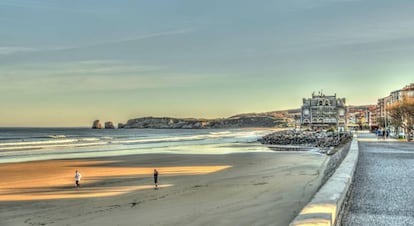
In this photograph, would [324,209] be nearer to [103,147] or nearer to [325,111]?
[103,147]

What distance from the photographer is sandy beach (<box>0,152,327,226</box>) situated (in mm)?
14843

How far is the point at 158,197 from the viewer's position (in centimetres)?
1927

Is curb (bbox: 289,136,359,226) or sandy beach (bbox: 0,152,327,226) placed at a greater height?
curb (bbox: 289,136,359,226)

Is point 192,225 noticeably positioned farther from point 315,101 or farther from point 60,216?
point 315,101

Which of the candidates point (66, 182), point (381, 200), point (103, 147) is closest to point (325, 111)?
point (103, 147)

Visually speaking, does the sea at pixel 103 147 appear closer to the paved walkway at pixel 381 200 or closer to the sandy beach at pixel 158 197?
the sandy beach at pixel 158 197

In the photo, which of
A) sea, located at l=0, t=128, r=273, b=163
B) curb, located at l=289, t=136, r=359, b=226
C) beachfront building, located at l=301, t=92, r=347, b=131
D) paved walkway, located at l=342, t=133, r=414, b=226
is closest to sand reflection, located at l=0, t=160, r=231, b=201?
paved walkway, located at l=342, t=133, r=414, b=226

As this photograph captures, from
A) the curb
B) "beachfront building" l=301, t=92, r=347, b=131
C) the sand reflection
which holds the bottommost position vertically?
the sand reflection

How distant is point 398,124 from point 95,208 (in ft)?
215

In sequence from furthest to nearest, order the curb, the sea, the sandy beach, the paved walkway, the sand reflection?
the sea
the sand reflection
the sandy beach
the paved walkway
the curb

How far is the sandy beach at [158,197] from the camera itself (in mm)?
14843

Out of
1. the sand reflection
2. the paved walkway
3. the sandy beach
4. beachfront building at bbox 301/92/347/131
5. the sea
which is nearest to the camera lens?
the paved walkway

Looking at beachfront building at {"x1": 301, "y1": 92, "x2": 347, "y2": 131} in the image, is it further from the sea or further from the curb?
the curb

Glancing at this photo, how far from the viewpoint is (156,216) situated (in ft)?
49.8
